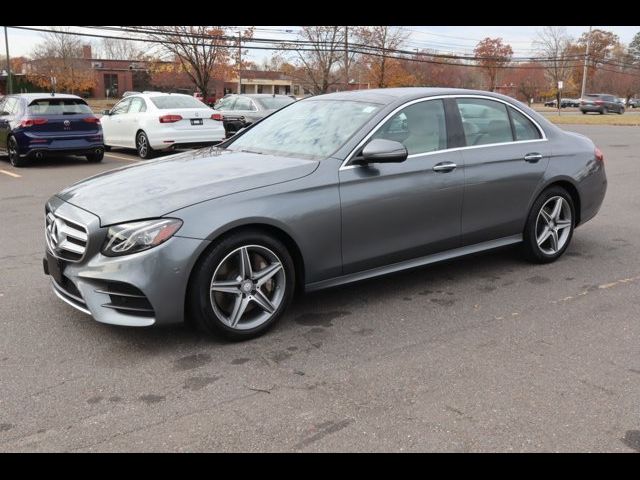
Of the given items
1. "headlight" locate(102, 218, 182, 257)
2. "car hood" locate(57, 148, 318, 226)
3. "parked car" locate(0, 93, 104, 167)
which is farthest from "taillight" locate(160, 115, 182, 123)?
"headlight" locate(102, 218, 182, 257)

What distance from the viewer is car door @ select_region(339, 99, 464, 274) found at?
167 inches

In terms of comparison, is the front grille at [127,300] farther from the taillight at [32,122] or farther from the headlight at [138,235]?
the taillight at [32,122]

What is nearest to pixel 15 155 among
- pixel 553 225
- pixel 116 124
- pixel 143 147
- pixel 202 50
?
pixel 143 147

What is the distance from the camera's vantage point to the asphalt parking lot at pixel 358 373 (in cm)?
282

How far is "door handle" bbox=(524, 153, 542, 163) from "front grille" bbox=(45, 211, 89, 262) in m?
3.68

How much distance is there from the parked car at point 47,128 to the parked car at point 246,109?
4733 millimetres

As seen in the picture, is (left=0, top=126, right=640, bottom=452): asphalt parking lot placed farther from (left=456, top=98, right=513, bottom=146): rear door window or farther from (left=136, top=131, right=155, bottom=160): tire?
(left=136, top=131, right=155, bottom=160): tire

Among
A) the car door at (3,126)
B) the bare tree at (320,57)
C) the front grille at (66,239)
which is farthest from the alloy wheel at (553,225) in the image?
the bare tree at (320,57)

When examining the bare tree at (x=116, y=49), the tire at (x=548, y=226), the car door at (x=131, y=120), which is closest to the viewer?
the tire at (x=548, y=226)

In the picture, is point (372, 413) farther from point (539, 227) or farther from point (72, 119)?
point (72, 119)

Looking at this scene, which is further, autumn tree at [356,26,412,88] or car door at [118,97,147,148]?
autumn tree at [356,26,412,88]

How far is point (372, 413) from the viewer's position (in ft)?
9.84

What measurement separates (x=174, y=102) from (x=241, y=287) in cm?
1152
